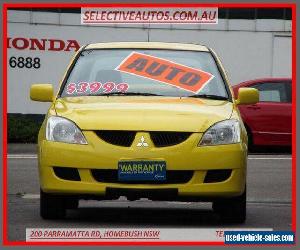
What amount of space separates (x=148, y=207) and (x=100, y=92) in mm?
1851

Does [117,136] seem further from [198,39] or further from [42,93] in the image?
[198,39]

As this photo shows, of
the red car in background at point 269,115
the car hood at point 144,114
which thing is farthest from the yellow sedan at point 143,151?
the red car in background at point 269,115

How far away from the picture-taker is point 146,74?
31.9 ft

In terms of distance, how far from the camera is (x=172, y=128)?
8656 mm

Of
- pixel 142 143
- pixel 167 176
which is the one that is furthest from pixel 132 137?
pixel 167 176

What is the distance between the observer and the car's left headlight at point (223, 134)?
28.7 ft

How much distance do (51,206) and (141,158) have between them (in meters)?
1.14

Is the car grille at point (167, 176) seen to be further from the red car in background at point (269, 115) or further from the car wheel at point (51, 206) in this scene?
the red car in background at point (269, 115)

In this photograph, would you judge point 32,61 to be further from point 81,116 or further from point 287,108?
point 81,116

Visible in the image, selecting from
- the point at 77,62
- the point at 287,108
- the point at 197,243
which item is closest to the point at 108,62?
the point at 77,62

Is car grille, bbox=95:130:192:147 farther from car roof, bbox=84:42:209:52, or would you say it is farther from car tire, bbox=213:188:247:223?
car roof, bbox=84:42:209:52

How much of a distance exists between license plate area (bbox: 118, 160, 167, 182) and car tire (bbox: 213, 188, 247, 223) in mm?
737

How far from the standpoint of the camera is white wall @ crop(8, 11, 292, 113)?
25250 millimetres

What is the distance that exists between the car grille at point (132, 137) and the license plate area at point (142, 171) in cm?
14
